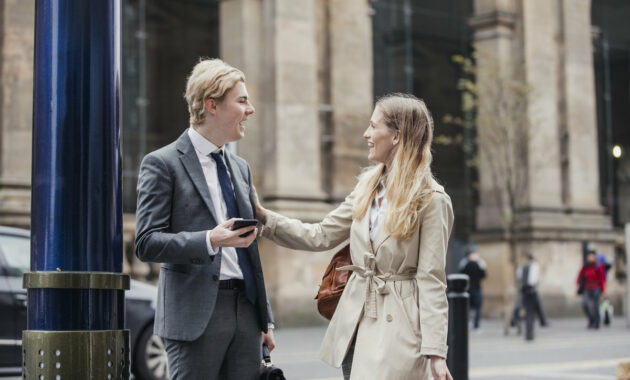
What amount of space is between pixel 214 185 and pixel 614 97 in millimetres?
33494

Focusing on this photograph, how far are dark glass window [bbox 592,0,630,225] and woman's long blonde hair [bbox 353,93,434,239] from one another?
1034 inches

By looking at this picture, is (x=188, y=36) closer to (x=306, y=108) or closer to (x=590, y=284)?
(x=306, y=108)

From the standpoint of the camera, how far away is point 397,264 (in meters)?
3.92

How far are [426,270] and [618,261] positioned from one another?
22.4 metres

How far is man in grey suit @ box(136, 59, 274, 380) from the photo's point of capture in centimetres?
350

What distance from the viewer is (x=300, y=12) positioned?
1850cm

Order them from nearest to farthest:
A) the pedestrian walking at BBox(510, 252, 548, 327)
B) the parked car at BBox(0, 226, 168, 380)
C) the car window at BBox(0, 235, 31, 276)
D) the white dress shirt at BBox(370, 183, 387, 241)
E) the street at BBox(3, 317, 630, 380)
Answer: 1. the white dress shirt at BBox(370, 183, 387, 241)
2. the parked car at BBox(0, 226, 168, 380)
3. the car window at BBox(0, 235, 31, 276)
4. the street at BBox(3, 317, 630, 380)
5. the pedestrian walking at BBox(510, 252, 548, 327)

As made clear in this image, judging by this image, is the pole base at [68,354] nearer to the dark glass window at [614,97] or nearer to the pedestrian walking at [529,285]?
the pedestrian walking at [529,285]

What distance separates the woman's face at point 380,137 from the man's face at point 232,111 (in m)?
0.56

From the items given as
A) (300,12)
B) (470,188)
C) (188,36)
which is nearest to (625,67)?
(470,188)

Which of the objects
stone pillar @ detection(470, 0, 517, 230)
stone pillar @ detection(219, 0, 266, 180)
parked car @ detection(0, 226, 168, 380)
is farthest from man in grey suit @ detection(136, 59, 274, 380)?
stone pillar @ detection(470, 0, 517, 230)

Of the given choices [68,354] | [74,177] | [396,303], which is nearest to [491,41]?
[396,303]

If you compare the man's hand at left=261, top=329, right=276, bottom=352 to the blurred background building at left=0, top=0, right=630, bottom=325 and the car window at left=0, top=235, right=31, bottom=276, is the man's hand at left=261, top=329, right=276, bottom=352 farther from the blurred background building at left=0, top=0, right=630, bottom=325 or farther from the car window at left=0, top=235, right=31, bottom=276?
the blurred background building at left=0, top=0, right=630, bottom=325

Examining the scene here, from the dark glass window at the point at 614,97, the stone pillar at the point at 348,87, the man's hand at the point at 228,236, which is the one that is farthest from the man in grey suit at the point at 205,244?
the dark glass window at the point at 614,97
